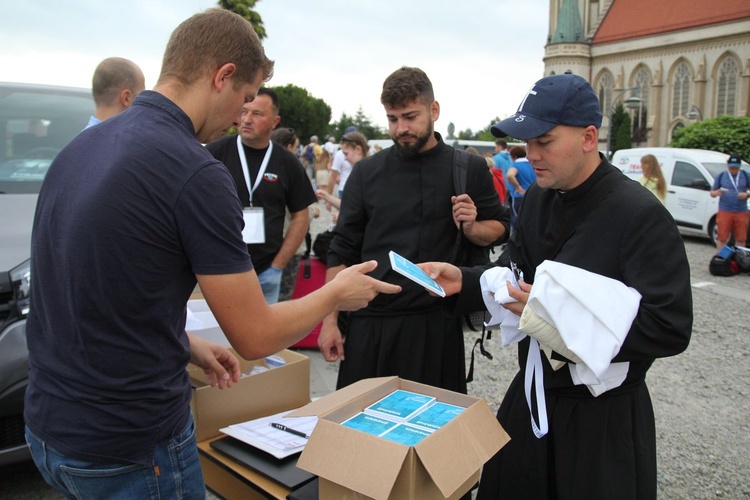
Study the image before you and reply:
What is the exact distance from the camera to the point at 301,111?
60.3 metres

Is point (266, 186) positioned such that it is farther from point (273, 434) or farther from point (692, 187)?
point (692, 187)

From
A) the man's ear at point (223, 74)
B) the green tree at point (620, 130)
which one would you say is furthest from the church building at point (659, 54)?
the man's ear at point (223, 74)

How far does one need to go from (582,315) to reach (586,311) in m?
0.02

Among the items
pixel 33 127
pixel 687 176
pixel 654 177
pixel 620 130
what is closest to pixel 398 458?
pixel 33 127

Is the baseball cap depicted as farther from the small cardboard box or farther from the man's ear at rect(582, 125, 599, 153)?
the small cardboard box

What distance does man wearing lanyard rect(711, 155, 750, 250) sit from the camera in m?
11.0

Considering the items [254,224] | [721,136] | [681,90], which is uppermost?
[681,90]

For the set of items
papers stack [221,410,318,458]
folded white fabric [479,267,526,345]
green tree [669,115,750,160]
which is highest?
green tree [669,115,750,160]

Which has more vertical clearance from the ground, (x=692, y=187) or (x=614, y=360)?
(x=692, y=187)

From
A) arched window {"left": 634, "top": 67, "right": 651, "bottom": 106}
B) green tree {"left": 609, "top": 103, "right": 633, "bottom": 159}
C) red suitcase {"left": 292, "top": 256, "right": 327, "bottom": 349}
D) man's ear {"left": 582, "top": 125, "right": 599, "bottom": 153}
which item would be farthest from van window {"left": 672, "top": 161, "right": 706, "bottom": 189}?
arched window {"left": 634, "top": 67, "right": 651, "bottom": 106}

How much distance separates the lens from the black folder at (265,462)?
2168mm

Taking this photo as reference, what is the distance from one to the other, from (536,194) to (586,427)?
0.92 metres

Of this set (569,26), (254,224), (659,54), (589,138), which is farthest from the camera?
(569,26)

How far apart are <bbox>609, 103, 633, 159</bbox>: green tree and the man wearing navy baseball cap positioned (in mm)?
56263
